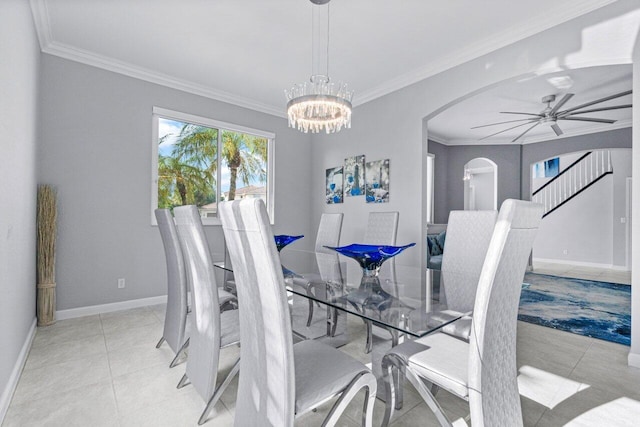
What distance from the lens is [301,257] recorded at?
2.81 metres

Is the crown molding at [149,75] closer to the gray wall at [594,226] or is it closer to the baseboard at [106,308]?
the baseboard at [106,308]

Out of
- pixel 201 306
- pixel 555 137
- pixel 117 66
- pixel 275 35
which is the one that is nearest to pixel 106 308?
pixel 201 306

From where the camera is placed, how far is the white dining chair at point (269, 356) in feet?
3.28

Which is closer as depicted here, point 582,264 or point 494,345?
point 494,345

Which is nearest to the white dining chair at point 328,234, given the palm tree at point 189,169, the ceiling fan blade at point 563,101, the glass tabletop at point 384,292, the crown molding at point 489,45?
the glass tabletop at point 384,292

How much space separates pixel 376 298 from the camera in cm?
151

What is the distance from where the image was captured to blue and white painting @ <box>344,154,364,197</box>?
14.5 feet

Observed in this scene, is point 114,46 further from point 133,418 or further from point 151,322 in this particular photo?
point 133,418

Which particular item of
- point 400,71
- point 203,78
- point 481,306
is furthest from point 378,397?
point 203,78

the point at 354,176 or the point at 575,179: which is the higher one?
the point at 575,179

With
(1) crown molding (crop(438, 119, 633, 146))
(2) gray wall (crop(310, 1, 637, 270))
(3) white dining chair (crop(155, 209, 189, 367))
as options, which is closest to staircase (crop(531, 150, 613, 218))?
(1) crown molding (crop(438, 119, 633, 146))

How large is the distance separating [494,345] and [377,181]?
3.22 metres

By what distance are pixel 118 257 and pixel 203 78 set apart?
2359mm

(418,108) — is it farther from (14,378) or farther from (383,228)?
(14,378)
